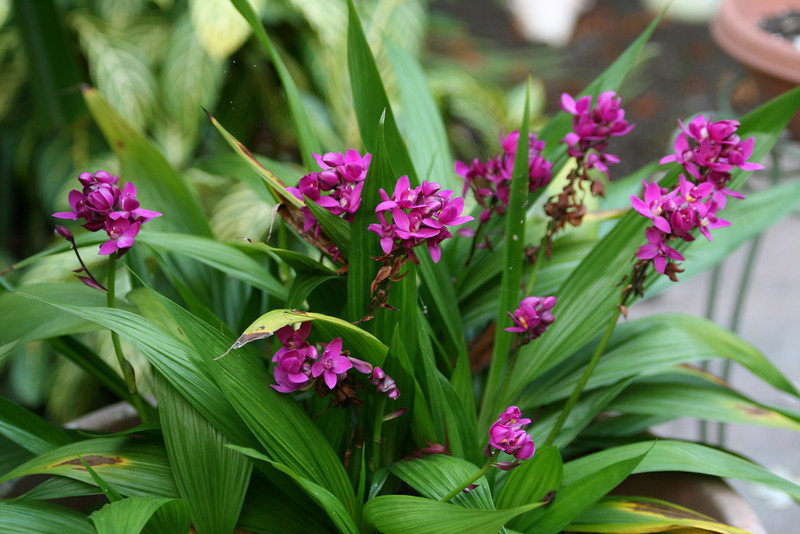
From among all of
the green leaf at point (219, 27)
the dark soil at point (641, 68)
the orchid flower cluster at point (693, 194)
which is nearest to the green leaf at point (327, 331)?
the orchid flower cluster at point (693, 194)

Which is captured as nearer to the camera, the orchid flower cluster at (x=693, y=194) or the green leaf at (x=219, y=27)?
the orchid flower cluster at (x=693, y=194)

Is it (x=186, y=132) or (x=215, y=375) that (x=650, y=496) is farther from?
(x=186, y=132)

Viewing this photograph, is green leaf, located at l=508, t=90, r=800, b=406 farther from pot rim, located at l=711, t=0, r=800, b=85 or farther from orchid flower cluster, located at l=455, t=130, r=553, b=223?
pot rim, located at l=711, t=0, r=800, b=85

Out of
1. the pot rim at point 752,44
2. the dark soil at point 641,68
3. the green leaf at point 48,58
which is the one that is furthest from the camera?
the dark soil at point 641,68

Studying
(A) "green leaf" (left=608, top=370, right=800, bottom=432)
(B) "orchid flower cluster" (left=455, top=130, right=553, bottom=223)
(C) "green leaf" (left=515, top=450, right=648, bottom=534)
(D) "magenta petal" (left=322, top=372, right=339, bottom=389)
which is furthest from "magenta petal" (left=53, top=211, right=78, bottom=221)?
(A) "green leaf" (left=608, top=370, right=800, bottom=432)

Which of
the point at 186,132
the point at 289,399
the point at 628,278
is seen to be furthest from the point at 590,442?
the point at 186,132

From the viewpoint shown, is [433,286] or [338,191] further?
[433,286]

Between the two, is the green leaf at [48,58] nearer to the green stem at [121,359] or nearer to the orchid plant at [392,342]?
the orchid plant at [392,342]
